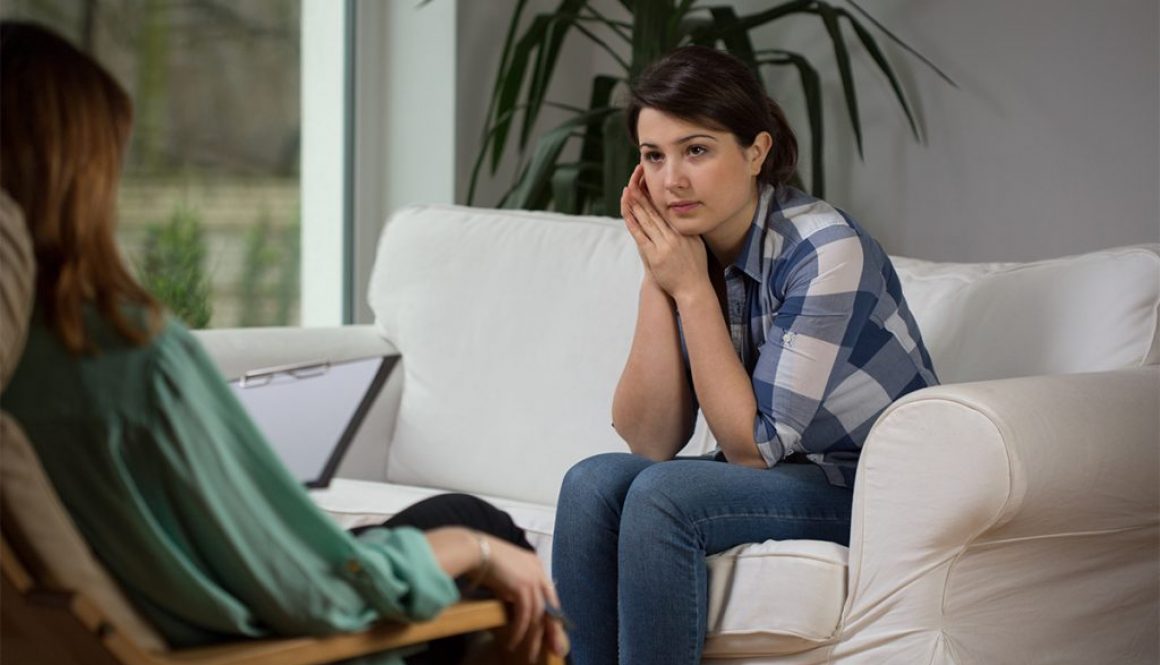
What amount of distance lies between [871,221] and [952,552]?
1.62 metres

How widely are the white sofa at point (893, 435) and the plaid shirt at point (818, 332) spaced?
12cm

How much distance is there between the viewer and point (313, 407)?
37.5 inches

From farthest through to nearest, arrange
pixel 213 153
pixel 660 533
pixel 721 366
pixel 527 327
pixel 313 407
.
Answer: pixel 213 153
pixel 527 327
pixel 721 366
pixel 660 533
pixel 313 407

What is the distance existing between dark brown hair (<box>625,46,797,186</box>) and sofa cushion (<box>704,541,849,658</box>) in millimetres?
525

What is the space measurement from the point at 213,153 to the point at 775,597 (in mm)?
1690

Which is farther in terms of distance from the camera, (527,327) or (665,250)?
(527,327)

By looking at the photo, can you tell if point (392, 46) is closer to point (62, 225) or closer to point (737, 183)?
point (737, 183)

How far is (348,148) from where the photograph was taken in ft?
10.8

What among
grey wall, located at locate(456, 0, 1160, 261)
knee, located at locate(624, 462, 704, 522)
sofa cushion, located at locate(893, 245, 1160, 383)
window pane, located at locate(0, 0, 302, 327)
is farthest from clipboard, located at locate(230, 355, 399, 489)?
grey wall, located at locate(456, 0, 1160, 261)

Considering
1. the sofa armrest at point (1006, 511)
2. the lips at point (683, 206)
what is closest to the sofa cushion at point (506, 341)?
the lips at point (683, 206)

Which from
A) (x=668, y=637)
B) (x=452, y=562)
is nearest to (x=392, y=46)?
(x=668, y=637)

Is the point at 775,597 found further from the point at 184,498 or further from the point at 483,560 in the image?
the point at 184,498

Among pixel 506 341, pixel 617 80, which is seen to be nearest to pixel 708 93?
pixel 506 341

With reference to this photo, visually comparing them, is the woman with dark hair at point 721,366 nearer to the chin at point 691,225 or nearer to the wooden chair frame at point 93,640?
the chin at point 691,225
